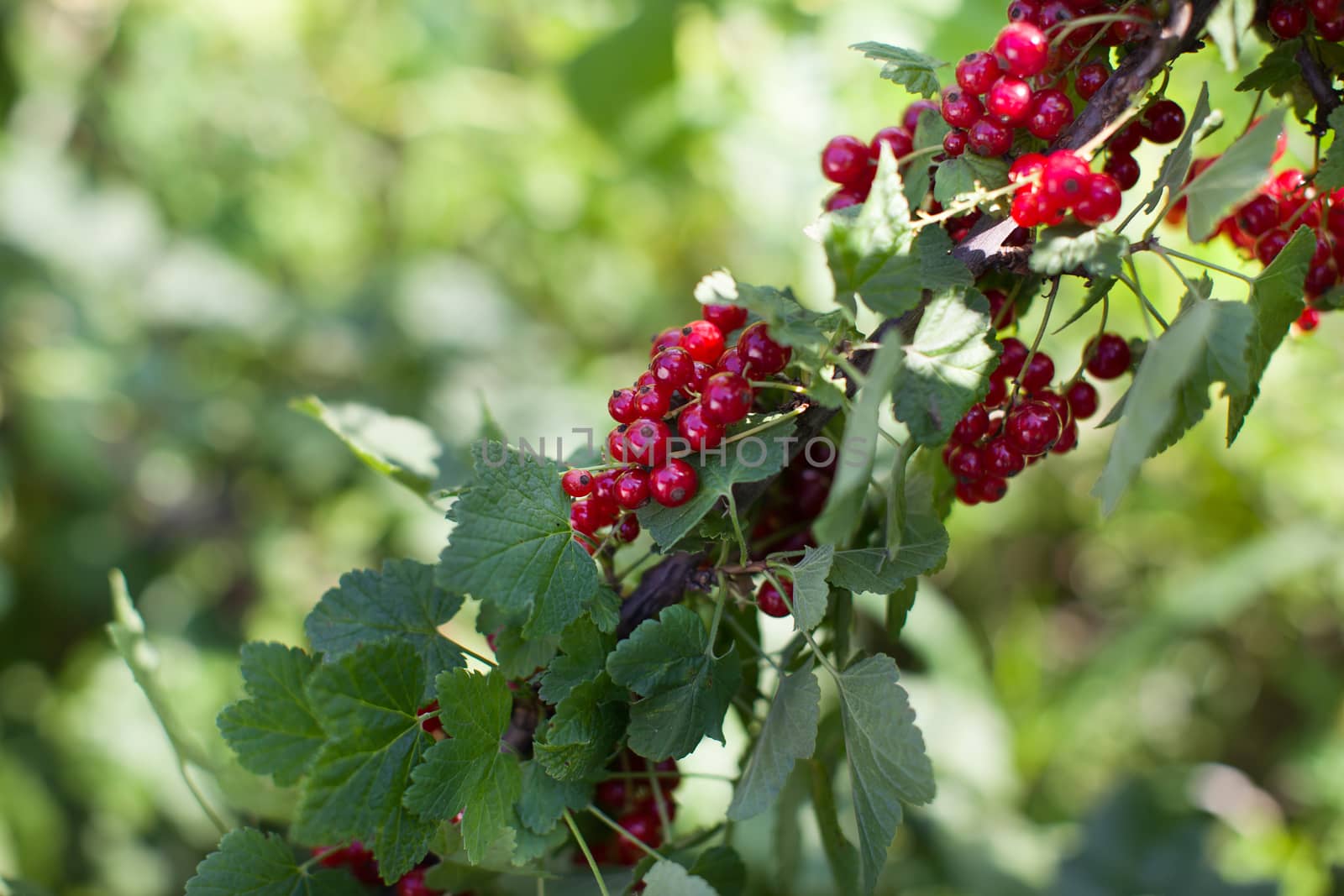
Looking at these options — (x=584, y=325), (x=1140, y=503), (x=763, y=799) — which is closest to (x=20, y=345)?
(x=584, y=325)

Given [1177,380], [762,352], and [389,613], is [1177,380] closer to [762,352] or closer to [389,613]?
[762,352]

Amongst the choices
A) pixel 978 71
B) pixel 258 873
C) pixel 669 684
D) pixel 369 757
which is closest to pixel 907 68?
pixel 978 71

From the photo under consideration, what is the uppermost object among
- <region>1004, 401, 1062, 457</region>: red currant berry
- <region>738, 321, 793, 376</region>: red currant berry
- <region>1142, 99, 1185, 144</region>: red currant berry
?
<region>1142, 99, 1185, 144</region>: red currant berry

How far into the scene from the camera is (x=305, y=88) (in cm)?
226

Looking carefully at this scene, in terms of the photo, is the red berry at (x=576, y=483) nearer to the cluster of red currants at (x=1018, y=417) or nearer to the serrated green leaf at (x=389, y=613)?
the serrated green leaf at (x=389, y=613)

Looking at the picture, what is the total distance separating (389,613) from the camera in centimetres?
55

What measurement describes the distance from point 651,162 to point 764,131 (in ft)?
1.07

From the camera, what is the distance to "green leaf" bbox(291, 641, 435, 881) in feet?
Answer: 1.44

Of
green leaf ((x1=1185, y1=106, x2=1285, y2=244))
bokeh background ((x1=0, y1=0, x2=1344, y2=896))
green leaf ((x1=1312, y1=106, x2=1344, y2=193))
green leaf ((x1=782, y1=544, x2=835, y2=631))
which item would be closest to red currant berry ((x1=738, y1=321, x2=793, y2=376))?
green leaf ((x1=782, y1=544, x2=835, y2=631))

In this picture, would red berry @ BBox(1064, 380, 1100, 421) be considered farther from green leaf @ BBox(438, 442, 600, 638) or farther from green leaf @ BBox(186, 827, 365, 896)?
green leaf @ BBox(186, 827, 365, 896)

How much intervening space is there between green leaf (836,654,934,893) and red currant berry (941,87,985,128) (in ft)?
1.00

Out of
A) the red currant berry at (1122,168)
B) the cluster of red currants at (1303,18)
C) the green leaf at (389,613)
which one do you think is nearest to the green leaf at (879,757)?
the green leaf at (389,613)

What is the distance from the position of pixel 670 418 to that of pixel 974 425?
18 cm

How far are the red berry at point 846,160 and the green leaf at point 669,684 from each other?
1.01 ft
